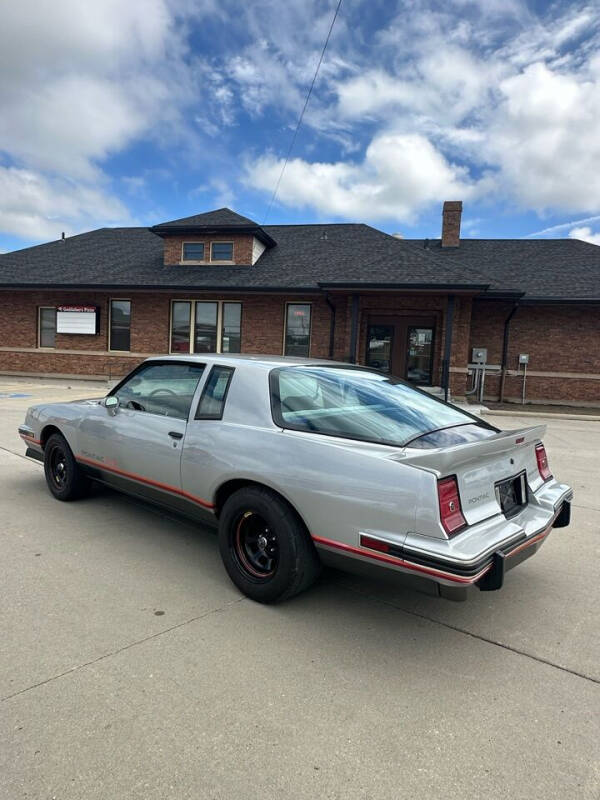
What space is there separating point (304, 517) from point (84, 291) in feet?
60.6

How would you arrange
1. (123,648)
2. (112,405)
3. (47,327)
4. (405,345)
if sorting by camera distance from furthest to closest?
(47,327) < (405,345) < (112,405) < (123,648)

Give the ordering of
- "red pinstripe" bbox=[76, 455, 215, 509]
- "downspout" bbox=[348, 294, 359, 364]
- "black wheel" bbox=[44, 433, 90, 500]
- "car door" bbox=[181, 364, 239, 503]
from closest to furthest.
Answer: "car door" bbox=[181, 364, 239, 503] → "red pinstripe" bbox=[76, 455, 215, 509] → "black wheel" bbox=[44, 433, 90, 500] → "downspout" bbox=[348, 294, 359, 364]

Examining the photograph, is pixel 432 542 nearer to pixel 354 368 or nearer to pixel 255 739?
pixel 255 739

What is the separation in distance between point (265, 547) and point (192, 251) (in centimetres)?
1750

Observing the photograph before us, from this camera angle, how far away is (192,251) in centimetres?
1905

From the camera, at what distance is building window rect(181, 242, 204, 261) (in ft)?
62.3

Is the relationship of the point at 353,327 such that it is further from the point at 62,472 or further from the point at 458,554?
the point at 458,554

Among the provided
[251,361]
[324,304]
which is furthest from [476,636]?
[324,304]

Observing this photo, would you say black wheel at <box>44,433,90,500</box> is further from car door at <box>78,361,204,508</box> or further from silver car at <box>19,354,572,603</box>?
silver car at <box>19,354,572,603</box>

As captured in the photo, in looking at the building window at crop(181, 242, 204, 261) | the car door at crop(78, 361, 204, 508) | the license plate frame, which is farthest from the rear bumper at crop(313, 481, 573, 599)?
the building window at crop(181, 242, 204, 261)

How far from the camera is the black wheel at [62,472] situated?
15.6 feet

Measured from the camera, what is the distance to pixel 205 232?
18.6 metres

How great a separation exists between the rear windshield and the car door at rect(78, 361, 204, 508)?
0.79m

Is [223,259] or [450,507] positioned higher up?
[223,259]
